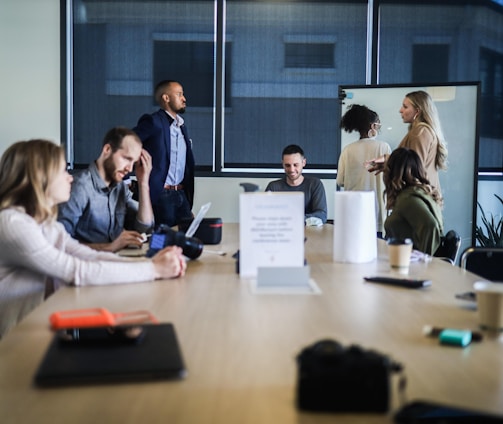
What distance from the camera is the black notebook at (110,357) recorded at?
1053 mm

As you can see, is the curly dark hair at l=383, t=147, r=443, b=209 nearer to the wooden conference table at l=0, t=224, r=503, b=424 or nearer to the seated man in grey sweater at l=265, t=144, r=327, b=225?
the wooden conference table at l=0, t=224, r=503, b=424

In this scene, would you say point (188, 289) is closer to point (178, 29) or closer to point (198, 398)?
point (198, 398)

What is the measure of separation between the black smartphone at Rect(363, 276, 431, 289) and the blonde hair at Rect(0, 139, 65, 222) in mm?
996

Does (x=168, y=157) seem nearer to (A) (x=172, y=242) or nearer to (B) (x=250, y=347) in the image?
(A) (x=172, y=242)

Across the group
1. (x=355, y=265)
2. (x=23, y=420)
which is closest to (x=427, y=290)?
(x=355, y=265)

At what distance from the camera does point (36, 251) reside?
6.02 ft

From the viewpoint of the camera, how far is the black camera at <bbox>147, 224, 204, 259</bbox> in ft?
7.61

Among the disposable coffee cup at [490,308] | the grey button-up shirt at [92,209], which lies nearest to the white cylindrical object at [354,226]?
the disposable coffee cup at [490,308]

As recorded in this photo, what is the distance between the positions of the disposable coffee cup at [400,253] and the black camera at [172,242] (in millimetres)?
677

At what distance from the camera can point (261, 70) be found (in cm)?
595

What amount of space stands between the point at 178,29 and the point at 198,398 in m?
5.29

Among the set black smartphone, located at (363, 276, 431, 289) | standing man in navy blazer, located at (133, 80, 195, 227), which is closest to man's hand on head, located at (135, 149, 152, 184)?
standing man in navy blazer, located at (133, 80, 195, 227)

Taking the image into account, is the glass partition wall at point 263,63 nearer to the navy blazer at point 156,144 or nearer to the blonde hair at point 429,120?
the navy blazer at point 156,144

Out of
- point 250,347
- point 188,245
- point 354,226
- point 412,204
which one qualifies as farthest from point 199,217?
point 250,347
